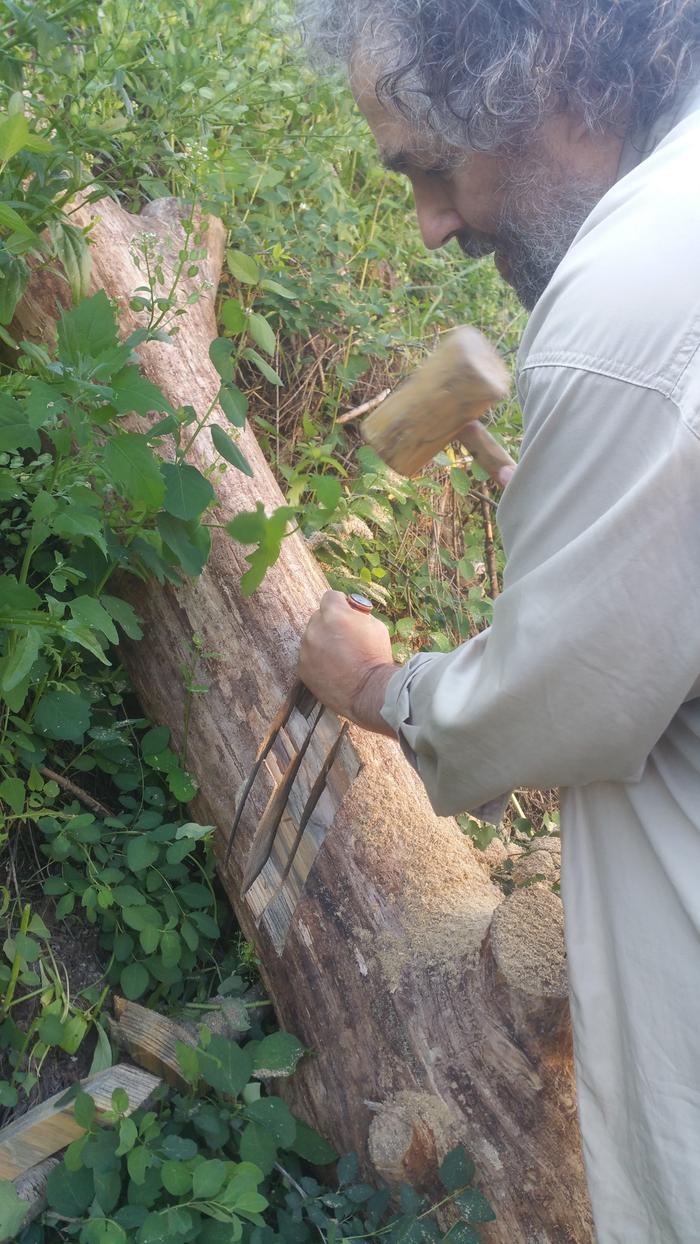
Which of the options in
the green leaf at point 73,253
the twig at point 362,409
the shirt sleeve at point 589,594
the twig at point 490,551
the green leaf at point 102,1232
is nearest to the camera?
the shirt sleeve at point 589,594

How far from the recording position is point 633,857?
148cm

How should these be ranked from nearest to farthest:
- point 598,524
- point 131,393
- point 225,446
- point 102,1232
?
point 598,524 → point 102,1232 → point 131,393 → point 225,446

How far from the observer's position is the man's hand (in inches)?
77.1

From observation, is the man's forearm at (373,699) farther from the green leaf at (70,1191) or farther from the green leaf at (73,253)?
the green leaf at (73,253)

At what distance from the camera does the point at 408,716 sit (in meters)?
1.75

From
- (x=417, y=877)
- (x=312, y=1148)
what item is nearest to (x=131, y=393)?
(x=417, y=877)

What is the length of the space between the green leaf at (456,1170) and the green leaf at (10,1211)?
0.71 metres

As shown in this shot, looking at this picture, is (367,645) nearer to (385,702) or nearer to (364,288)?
(385,702)

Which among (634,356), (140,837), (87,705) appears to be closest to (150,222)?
(87,705)

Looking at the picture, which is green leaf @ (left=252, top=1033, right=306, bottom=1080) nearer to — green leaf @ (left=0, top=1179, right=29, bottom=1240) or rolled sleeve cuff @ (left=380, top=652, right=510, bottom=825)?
green leaf @ (left=0, top=1179, right=29, bottom=1240)

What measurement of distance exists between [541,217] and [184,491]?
2.69 feet

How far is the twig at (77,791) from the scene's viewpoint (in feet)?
7.37

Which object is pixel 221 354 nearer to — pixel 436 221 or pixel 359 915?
pixel 436 221

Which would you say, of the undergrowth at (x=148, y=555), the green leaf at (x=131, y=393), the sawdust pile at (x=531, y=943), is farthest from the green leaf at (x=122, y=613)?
the sawdust pile at (x=531, y=943)
